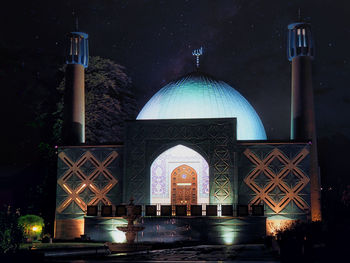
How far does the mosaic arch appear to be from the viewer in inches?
1101

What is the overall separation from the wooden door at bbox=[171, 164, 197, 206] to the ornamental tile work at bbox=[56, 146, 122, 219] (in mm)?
2992

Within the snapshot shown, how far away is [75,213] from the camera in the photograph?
2717 cm

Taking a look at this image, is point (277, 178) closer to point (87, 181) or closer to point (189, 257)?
point (87, 181)

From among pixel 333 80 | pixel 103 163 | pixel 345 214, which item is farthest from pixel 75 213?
pixel 333 80

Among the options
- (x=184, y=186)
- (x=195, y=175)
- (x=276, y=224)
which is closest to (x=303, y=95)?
(x=195, y=175)

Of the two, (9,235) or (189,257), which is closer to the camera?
(189,257)

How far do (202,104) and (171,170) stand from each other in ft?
13.5

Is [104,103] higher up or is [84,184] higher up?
[104,103]

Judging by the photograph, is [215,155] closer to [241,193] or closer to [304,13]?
[241,193]

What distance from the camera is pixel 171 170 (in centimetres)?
2850

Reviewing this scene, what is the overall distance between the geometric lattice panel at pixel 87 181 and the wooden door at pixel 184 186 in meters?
3.20

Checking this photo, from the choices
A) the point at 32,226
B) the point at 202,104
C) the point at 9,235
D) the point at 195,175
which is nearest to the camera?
the point at 9,235

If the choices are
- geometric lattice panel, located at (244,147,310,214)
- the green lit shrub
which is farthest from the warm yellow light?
the green lit shrub

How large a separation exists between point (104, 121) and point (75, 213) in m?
10.3
